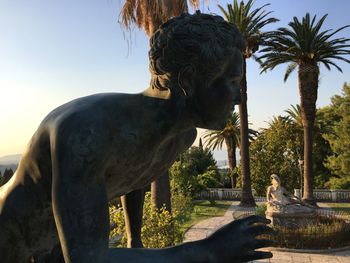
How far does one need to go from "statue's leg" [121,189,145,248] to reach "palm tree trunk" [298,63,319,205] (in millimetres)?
20719

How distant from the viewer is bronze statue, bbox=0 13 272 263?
1126 millimetres

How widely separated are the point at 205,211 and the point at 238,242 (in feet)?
69.7

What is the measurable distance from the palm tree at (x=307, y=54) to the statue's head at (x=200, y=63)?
2090cm

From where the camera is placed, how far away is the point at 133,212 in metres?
1.71

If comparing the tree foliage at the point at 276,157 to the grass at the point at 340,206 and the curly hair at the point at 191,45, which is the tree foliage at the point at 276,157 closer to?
the grass at the point at 340,206

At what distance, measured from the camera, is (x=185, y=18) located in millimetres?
1265

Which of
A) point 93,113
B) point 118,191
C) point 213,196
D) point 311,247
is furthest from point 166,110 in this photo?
point 213,196

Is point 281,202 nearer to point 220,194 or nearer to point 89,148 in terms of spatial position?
point 89,148

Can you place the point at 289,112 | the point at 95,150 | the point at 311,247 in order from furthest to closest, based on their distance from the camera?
the point at 289,112
the point at 311,247
the point at 95,150

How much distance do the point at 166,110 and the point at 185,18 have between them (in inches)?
12.8

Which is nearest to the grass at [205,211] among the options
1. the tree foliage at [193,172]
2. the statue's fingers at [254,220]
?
the tree foliage at [193,172]

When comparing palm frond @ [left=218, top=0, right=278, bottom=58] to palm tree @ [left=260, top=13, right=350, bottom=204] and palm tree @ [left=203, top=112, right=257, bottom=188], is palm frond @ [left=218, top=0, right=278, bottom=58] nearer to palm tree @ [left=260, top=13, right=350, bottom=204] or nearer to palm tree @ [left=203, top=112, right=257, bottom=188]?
palm tree @ [left=260, top=13, right=350, bottom=204]

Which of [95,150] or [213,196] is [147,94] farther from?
[213,196]

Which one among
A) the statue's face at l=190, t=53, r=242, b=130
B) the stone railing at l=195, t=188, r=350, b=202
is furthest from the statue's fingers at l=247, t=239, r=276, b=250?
the stone railing at l=195, t=188, r=350, b=202
